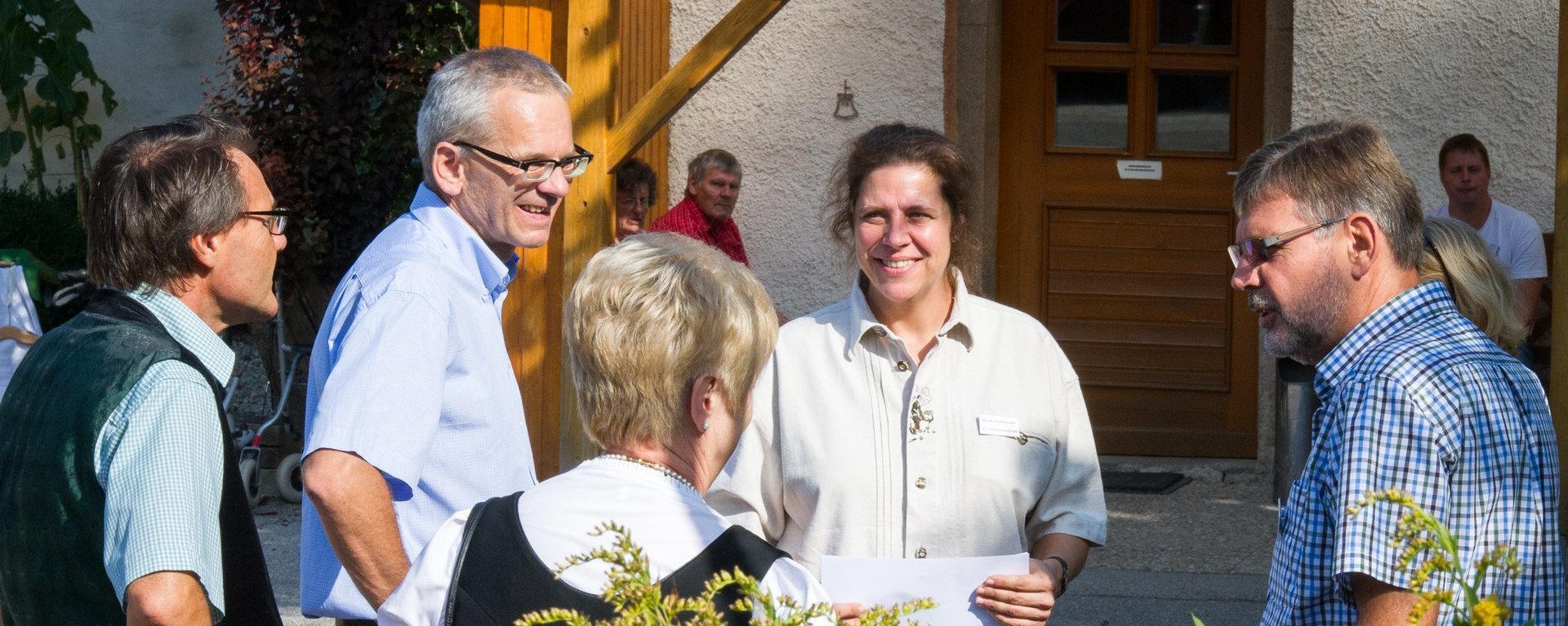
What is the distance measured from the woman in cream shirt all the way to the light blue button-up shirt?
0.48m

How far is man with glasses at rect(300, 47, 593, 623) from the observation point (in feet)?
7.27

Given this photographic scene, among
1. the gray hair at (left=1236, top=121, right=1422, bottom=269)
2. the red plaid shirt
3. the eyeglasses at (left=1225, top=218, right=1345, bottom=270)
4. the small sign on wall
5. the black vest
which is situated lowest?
the black vest

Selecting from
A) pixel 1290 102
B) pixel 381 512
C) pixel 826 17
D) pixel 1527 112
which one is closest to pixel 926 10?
pixel 826 17

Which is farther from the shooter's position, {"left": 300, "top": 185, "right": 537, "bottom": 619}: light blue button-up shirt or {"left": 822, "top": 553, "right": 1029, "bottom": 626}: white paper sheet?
{"left": 822, "top": 553, "right": 1029, "bottom": 626}: white paper sheet

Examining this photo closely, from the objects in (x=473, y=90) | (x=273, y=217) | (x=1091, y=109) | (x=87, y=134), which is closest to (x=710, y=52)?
(x=473, y=90)

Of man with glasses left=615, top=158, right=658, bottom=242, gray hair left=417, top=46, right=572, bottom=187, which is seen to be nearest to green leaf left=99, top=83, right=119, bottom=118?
man with glasses left=615, top=158, right=658, bottom=242

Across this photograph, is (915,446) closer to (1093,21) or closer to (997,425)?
(997,425)

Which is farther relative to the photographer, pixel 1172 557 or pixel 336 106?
pixel 336 106

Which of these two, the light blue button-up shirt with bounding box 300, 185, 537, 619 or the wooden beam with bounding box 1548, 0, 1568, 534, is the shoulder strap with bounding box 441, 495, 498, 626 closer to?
the light blue button-up shirt with bounding box 300, 185, 537, 619

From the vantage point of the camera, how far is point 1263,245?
2.21 m

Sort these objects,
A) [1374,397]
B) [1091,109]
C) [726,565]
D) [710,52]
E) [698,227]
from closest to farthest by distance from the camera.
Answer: [726,565]
[1374,397]
[710,52]
[698,227]
[1091,109]

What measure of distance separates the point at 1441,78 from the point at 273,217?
19.1ft

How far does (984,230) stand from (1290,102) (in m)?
1.55

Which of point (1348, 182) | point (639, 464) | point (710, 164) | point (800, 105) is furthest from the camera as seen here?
point (800, 105)
